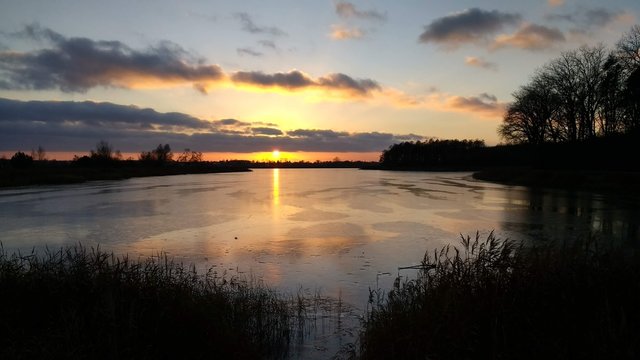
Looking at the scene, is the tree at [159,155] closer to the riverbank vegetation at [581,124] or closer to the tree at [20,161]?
the tree at [20,161]

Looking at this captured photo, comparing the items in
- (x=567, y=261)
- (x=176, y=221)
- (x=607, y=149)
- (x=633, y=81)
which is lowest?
(x=176, y=221)

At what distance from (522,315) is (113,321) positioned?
4.31m

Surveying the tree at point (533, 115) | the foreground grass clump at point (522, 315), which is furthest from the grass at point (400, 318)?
the tree at point (533, 115)

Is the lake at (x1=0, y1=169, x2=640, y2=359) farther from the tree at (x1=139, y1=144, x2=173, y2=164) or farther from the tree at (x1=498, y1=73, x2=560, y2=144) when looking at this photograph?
the tree at (x1=139, y1=144, x2=173, y2=164)

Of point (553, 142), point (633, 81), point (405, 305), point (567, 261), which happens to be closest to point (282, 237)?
point (405, 305)

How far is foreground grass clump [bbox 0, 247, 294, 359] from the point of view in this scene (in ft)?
14.6

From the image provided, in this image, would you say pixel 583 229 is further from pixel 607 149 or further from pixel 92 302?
pixel 607 149

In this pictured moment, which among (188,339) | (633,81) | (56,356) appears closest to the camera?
(56,356)

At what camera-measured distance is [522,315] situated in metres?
4.71

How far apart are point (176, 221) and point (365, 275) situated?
11.7 metres

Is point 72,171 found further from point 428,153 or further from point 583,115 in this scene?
point 428,153

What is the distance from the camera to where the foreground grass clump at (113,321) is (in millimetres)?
4453

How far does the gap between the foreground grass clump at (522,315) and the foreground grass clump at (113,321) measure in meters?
1.69

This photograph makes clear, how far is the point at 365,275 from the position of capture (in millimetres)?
9594
